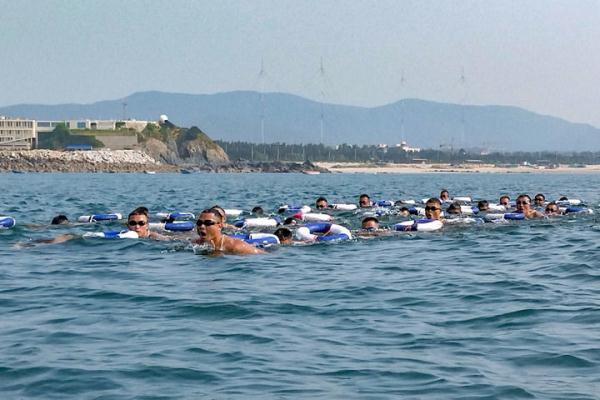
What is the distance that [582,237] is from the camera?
21875 mm

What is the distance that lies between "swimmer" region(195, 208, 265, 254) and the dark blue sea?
1.07 ft

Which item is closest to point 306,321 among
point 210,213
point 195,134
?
point 210,213

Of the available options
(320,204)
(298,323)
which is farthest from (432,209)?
(298,323)

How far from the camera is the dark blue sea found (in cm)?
843

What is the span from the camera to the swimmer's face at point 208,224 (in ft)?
53.7

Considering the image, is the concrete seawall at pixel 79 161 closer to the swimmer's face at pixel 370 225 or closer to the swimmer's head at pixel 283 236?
the swimmer's face at pixel 370 225

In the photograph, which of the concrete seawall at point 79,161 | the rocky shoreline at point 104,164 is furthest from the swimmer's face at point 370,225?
the concrete seawall at point 79,161

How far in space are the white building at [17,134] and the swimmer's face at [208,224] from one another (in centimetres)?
15885

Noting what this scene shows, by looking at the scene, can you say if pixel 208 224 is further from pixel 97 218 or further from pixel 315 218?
pixel 97 218

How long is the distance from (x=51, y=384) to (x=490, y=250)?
1247cm

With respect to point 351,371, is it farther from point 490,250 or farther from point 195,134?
point 195,134

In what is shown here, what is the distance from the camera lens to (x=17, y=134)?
17688cm

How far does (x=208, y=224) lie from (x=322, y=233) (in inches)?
199

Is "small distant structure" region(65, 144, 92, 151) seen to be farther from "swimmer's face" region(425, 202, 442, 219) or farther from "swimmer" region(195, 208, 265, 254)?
"swimmer" region(195, 208, 265, 254)
